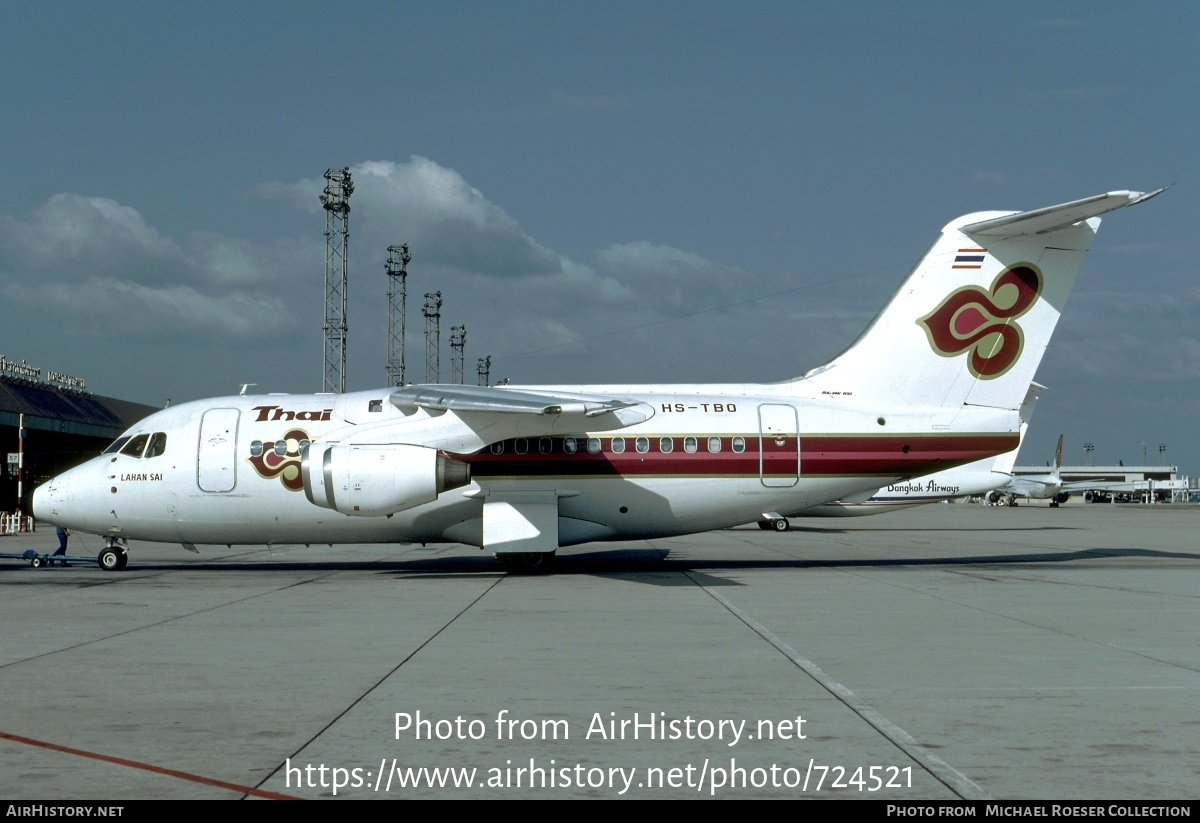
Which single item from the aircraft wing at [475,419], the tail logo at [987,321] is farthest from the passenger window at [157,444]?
the tail logo at [987,321]

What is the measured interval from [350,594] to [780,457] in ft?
29.3

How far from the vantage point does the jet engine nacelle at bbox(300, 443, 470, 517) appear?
20328 mm

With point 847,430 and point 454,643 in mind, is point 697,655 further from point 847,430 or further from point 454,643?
point 847,430

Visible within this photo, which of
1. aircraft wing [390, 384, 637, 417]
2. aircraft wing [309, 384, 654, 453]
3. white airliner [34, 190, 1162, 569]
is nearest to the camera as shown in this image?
aircraft wing [390, 384, 637, 417]

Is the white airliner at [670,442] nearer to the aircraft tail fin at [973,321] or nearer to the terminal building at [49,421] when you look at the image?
the aircraft tail fin at [973,321]

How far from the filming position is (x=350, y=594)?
18.3 metres

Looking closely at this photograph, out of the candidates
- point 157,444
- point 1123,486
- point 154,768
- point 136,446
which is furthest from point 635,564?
point 1123,486

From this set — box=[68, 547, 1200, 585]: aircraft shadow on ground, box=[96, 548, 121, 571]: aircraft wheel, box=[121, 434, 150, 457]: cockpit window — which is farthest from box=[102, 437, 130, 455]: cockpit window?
box=[68, 547, 1200, 585]: aircraft shadow on ground

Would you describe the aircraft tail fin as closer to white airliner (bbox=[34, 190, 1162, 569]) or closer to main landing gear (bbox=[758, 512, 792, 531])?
white airliner (bbox=[34, 190, 1162, 569])

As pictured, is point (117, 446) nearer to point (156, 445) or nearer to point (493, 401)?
point (156, 445)

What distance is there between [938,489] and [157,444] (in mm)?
35030

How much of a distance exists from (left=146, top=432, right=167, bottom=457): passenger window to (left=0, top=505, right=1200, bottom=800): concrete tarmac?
3.92 m
